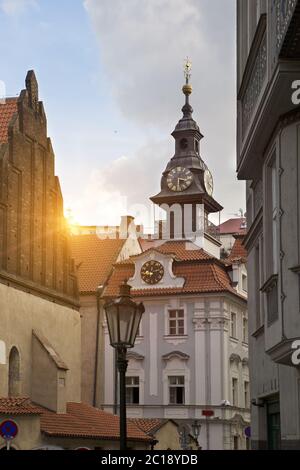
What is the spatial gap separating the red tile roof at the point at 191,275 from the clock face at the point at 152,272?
447 millimetres

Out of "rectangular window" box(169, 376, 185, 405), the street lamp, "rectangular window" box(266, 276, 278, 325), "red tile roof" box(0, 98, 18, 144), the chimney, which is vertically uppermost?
the chimney

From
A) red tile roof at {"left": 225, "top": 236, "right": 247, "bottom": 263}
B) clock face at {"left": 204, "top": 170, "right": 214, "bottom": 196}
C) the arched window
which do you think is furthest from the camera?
clock face at {"left": 204, "top": 170, "right": 214, "bottom": 196}

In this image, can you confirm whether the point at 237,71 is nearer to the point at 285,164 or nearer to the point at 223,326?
the point at 285,164

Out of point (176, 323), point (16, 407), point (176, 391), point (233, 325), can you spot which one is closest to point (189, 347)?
point (176, 323)

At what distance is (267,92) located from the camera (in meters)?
12.3

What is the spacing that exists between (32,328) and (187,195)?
31.1m

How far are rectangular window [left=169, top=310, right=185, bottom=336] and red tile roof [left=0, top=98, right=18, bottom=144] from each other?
19228mm

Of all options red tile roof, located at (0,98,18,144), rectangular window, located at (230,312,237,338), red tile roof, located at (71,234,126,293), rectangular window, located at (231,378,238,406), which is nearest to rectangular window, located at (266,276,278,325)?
red tile roof, located at (0,98,18,144)

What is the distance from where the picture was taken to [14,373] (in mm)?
29688

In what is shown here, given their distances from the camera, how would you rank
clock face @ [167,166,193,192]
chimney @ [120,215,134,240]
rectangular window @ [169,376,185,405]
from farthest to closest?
clock face @ [167,166,193,192] < chimney @ [120,215,134,240] < rectangular window @ [169,376,185,405]

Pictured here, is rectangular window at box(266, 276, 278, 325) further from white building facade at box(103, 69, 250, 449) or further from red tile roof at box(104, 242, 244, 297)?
red tile roof at box(104, 242, 244, 297)

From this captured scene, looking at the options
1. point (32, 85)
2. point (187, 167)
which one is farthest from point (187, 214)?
point (32, 85)

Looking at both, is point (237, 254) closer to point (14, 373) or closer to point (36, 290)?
point (36, 290)

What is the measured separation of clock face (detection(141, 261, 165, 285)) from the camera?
4972 centimetres
